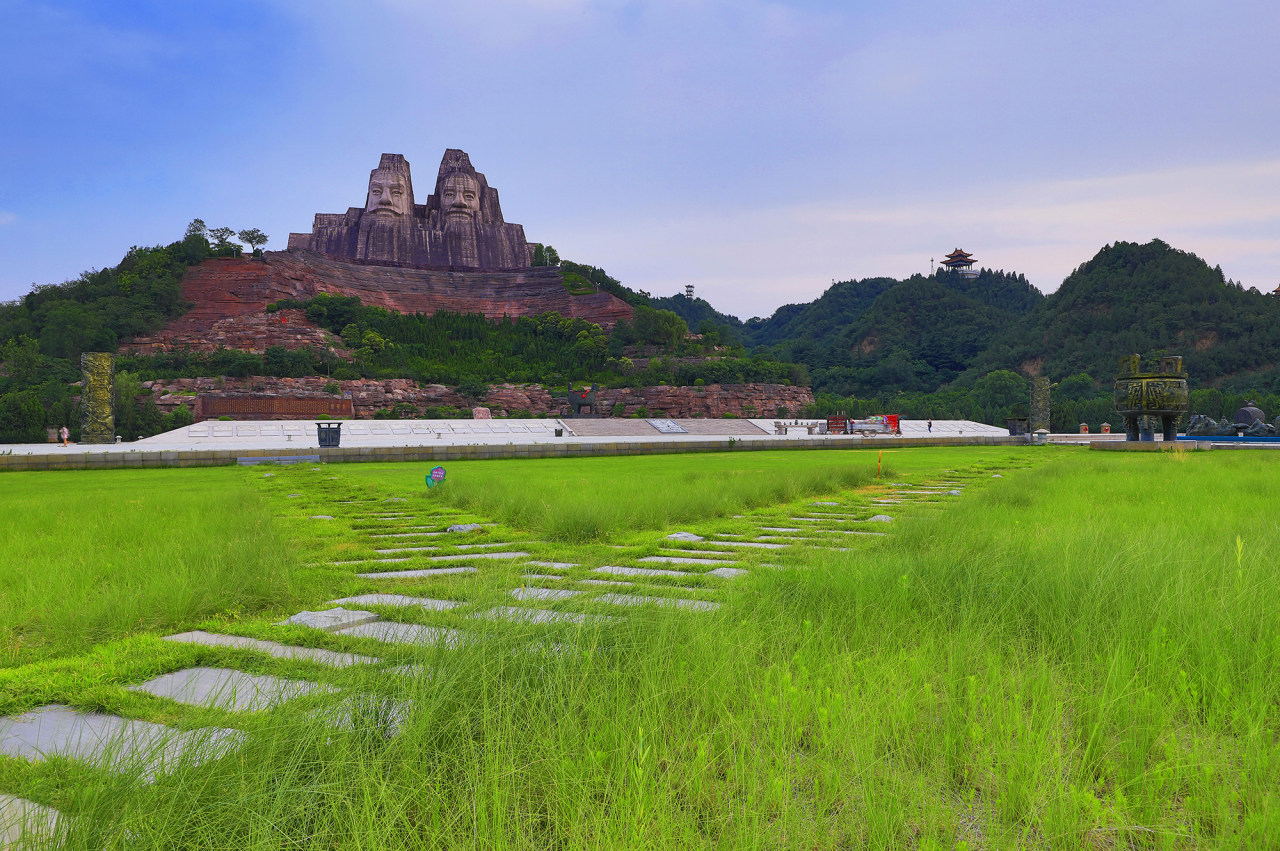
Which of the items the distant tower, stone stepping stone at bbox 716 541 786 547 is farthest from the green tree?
the distant tower

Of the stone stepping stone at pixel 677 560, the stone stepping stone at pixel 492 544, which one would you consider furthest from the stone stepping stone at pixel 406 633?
the stone stepping stone at pixel 492 544

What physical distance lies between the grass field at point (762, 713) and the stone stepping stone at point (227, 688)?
0.07 meters

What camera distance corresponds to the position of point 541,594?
2928mm

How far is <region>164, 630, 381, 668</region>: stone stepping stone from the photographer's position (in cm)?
219

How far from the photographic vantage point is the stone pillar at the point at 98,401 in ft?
65.5

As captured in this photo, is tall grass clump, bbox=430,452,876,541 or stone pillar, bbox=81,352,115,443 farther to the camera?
stone pillar, bbox=81,352,115,443

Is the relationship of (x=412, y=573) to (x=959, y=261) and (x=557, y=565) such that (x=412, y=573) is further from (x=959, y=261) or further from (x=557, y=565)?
(x=959, y=261)

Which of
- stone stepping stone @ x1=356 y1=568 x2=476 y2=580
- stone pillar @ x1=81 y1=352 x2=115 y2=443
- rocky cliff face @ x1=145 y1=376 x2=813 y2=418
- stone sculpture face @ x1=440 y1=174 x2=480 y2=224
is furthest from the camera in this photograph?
stone sculpture face @ x1=440 y1=174 x2=480 y2=224

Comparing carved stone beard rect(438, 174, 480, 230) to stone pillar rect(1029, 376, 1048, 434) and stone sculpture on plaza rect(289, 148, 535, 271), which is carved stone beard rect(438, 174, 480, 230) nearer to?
stone sculpture on plaza rect(289, 148, 535, 271)

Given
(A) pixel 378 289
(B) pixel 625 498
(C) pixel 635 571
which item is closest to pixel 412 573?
(C) pixel 635 571

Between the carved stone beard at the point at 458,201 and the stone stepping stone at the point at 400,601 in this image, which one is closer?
the stone stepping stone at the point at 400,601

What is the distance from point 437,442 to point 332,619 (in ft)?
59.6

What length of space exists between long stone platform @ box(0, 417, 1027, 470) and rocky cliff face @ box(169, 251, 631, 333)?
2798 cm

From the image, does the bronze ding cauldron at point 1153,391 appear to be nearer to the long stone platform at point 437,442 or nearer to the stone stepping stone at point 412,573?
the long stone platform at point 437,442
